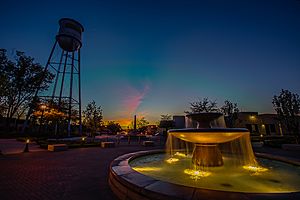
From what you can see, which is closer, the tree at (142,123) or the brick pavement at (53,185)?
the brick pavement at (53,185)

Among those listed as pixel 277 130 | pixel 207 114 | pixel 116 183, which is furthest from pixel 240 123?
pixel 116 183

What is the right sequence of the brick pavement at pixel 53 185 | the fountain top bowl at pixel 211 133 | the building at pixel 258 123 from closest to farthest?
the brick pavement at pixel 53 185, the fountain top bowl at pixel 211 133, the building at pixel 258 123

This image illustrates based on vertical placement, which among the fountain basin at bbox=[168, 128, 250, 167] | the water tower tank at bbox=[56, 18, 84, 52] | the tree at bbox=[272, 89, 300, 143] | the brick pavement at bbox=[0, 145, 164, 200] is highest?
the water tower tank at bbox=[56, 18, 84, 52]

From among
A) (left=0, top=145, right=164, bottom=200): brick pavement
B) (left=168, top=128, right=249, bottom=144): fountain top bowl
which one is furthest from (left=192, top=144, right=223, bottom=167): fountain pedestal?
(left=0, top=145, right=164, bottom=200): brick pavement

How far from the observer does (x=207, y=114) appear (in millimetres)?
6504

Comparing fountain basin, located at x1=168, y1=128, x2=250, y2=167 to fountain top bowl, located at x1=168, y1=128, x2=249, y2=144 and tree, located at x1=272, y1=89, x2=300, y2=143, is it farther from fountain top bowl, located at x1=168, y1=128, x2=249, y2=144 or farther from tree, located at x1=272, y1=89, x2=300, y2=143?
tree, located at x1=272, y1=89, x2=300, y2=143

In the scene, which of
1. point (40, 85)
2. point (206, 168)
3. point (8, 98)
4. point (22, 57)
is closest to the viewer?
point (206, 168)

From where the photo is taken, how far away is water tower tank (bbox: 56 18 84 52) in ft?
103

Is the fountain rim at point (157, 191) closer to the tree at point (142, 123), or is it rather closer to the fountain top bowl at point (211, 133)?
the fountain top bowl at point (211, 133)

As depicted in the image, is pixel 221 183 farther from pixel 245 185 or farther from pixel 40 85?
pixel 40 85

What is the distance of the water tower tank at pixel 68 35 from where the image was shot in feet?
103

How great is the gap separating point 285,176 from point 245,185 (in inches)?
77.2

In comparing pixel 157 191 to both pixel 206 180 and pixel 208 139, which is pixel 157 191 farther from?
pixel 208 139

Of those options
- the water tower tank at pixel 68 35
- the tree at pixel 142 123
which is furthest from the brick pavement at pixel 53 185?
the tree at pixel 142 123
